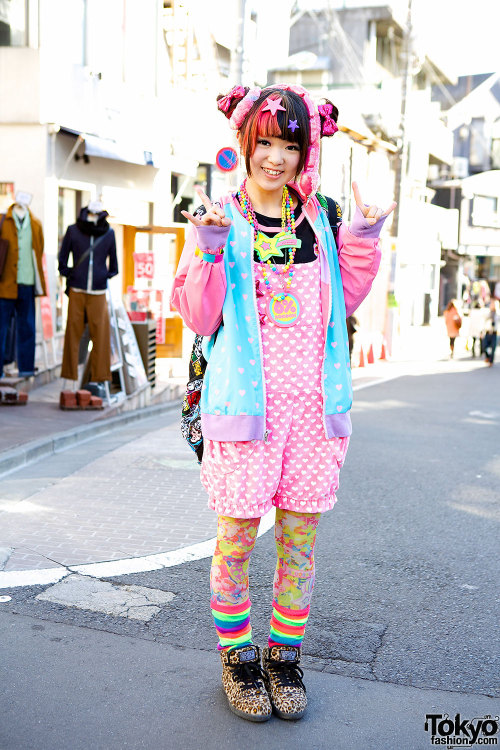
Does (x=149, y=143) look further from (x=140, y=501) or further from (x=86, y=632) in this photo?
(x=86, y=632)

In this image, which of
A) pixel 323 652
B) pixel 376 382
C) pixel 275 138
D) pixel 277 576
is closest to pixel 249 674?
pixel 277 576

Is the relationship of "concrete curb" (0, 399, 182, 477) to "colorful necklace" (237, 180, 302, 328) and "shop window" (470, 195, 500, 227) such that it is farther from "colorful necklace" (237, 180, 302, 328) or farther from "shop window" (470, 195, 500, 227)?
"shop window" (470, 195, 500, 227)

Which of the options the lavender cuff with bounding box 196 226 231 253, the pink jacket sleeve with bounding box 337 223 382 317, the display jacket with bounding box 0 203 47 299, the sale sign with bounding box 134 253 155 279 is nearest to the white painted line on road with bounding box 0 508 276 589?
the pink jacket sleeve with bounding box 337 223 382 317

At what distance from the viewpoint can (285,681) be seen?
310 centimetres

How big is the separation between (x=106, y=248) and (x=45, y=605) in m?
6.29

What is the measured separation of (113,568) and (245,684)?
1.62m

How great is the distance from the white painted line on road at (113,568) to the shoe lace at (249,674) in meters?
1.46

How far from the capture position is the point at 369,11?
3453 cm

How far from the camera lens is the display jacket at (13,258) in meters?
9.88

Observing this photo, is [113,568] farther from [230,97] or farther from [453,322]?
[453,322]

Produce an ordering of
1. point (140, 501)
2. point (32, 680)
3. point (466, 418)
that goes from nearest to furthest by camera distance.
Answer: point (32, 680)
point (140, 501)
point (466, 418)

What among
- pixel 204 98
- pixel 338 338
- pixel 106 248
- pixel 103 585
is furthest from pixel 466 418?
pixel 204 98

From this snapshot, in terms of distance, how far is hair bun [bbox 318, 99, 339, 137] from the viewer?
10.1 ft

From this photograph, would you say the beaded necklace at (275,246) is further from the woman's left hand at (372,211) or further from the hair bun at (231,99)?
the hair bun at (231,99)
